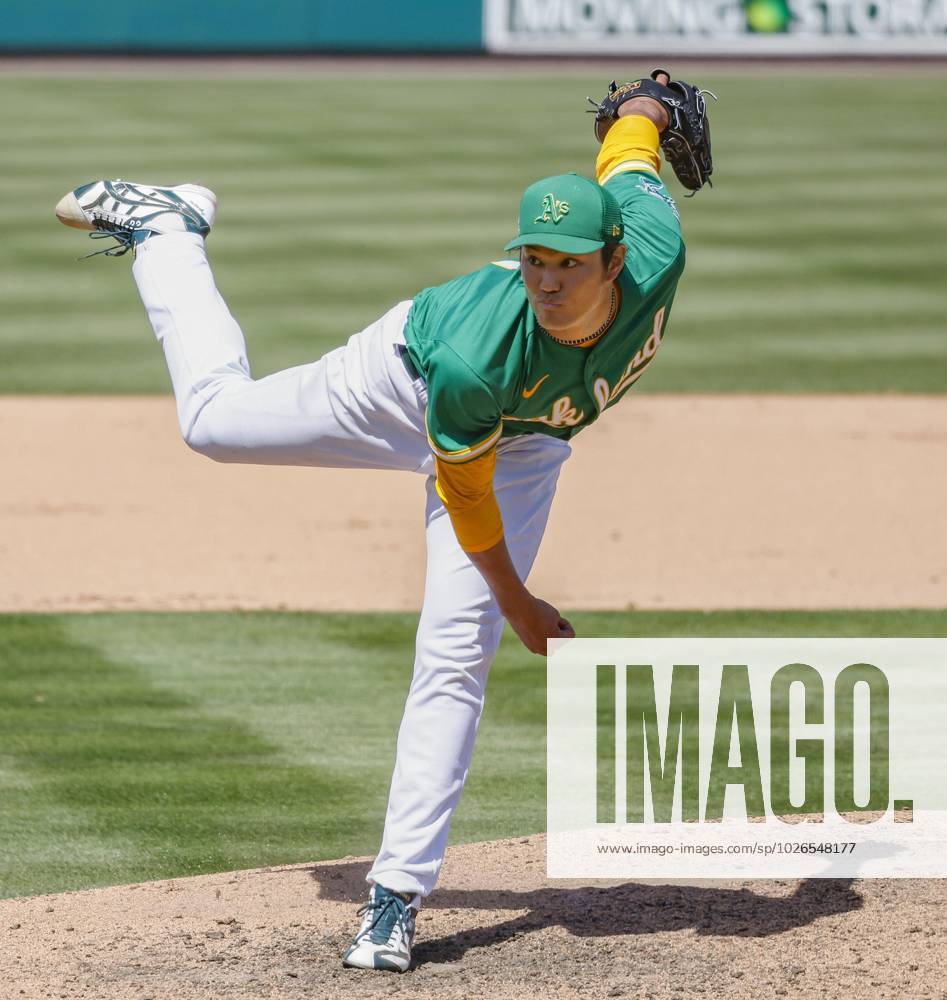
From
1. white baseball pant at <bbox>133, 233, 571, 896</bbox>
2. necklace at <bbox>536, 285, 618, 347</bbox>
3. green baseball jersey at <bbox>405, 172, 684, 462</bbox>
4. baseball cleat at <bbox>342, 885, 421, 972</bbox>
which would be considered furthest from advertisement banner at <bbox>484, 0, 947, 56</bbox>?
baseball cleat at <bbox>342, 885, 421, 972</bbox>

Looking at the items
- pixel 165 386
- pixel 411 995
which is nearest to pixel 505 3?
pixel 165 386

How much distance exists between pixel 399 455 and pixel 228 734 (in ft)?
6.56

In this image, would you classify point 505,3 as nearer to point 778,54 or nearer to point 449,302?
point 778,54

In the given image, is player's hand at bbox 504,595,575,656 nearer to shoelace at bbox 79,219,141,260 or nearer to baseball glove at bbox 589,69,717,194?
baseball glove at bbox 589,69,717,194

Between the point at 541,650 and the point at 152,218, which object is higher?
the point at 152,218

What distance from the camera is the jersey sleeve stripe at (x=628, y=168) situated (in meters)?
4.31

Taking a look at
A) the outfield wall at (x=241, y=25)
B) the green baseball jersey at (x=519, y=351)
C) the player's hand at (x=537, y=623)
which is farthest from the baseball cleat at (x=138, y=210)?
the outfield wall at (x=241, y=25)

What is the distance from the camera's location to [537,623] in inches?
154

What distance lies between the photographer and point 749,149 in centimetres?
1939

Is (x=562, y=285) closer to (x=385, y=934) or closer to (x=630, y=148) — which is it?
(x=630, y=148)

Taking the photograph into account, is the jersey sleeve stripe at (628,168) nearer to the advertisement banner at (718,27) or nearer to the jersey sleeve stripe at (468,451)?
the jersey sleeve stripe at (468,451)

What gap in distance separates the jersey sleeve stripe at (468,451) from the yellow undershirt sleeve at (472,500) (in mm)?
11

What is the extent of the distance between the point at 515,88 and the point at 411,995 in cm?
1992

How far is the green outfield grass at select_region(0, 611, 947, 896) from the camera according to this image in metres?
5.05
